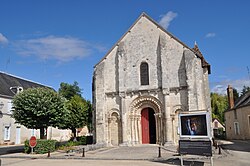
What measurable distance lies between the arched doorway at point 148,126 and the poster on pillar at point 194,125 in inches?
376

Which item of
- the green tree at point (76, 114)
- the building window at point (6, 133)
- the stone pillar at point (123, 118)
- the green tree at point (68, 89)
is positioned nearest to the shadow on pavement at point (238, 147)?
the stone pillar at point (123, 118)

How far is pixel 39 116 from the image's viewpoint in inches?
751

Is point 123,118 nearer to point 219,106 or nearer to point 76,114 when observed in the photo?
point 76,114

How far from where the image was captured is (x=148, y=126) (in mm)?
22375

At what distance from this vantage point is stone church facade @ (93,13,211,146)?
811 inches

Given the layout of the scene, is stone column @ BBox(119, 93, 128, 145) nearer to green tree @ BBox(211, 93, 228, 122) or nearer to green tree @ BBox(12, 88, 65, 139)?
green tree @ BBox(12, 88, 65, 139)

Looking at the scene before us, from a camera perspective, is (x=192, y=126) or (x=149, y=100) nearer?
(x=192, y=126)

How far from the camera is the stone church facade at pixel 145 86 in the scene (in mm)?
20609

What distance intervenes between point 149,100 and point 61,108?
291 inches

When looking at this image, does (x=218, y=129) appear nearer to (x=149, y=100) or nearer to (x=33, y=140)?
(x=149, y=100)

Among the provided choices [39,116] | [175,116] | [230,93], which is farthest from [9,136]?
[230,93]

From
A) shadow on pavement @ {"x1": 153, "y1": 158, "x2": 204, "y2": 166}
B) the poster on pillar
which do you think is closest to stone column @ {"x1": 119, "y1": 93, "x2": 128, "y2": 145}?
shadow on pavement @ {"x1": 153, "y1": 158, "x2": 204, "y2": 166}

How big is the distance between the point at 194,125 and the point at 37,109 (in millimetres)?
11774

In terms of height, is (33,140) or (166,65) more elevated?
(166,65)
